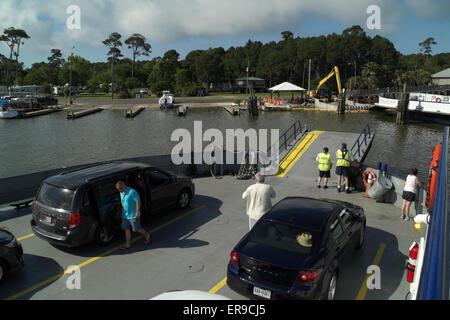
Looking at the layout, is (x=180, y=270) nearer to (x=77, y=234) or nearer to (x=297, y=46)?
(x=77, y=234)

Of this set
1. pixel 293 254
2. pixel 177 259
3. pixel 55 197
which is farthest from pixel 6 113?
pixel 293 254

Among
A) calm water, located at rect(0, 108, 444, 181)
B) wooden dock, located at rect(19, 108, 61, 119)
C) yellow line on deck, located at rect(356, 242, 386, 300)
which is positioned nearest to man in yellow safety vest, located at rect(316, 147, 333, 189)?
yellow line on deck, located at rect(356, 242, 386, 300)

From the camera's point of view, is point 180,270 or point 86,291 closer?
point 86,291

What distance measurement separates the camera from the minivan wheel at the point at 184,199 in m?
9.61

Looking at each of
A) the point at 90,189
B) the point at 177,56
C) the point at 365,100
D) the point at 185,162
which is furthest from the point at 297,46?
the point at 90,189

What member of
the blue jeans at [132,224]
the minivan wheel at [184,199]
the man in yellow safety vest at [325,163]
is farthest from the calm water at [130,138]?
the blue jeans at [132,224]

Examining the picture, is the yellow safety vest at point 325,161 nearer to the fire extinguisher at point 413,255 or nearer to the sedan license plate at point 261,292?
the fire extinguisher at point 413,255

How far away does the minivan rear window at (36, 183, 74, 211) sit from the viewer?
6785 millimetres

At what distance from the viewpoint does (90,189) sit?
7.01 m

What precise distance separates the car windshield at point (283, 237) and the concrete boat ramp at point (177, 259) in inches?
47.3

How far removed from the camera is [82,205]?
6.80 metres

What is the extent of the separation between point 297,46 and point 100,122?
3087 inches

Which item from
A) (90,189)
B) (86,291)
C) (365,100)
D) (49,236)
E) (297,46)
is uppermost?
(297,46)

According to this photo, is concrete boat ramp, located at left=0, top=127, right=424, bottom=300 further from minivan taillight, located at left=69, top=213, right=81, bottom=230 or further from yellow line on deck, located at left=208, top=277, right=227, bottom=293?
minivan taillight, located at left=69, top=213, right=81, bottom=230
